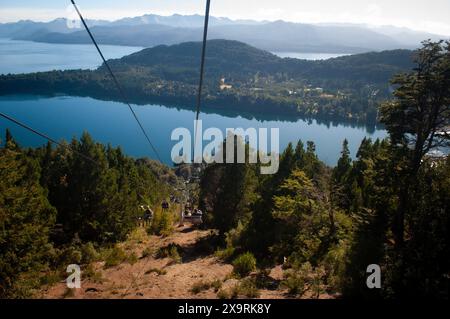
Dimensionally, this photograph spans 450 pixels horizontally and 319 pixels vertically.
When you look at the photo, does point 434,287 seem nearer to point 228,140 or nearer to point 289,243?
point 289,243

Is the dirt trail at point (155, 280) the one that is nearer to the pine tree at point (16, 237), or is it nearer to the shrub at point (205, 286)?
the shrub at point (205, 286)

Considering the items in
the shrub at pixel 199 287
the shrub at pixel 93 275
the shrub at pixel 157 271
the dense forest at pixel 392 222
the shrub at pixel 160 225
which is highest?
the dense forest at pixel 392 222

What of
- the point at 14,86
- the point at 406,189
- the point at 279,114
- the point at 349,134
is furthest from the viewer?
the point at 279,114

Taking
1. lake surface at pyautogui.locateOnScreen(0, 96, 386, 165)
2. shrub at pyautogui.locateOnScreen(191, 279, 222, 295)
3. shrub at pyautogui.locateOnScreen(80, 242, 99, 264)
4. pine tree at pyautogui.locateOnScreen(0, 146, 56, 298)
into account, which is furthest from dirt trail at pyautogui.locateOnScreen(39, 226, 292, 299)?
lake surface at pyautogui.locateOnScreen(0, 96, 386, 165)

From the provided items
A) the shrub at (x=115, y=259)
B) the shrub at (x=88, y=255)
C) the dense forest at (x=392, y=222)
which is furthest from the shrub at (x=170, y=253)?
the shrub at (x=88, y=255)

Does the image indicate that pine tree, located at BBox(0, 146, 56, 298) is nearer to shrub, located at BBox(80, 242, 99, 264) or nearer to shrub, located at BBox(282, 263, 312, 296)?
shrub, located at BBox(80, 242, 99, 264)
